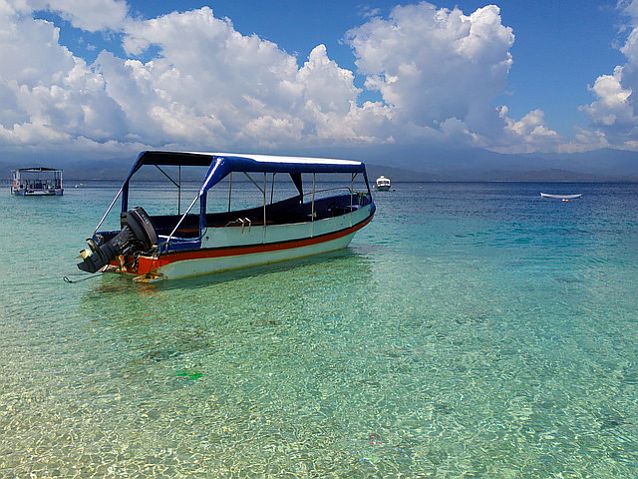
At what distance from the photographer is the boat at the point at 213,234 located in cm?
1288

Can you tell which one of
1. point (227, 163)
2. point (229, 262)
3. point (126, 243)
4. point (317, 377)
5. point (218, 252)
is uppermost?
point (227, 163)

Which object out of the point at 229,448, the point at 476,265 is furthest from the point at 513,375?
the point at 476,265

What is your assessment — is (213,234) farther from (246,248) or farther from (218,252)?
(246,248)

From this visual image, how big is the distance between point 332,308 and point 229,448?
6.10m

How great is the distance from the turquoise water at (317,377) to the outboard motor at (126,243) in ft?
2.36

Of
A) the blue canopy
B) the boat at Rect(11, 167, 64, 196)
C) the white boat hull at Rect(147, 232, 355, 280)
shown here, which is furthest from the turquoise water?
the boat at Rect(11, 167, 64, 196)

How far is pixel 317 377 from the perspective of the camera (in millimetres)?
7273

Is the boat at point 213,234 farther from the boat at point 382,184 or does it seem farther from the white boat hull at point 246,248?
the boat at point 382,184

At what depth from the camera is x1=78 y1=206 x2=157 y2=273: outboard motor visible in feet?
41.4

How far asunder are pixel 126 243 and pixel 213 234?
2.16m

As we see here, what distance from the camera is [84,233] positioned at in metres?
25.5

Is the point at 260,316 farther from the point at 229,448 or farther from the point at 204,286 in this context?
the point at 229,448

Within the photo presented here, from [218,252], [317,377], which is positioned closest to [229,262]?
[218,252]

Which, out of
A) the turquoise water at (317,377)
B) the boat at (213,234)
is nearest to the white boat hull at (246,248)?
the boat at (213,234)
